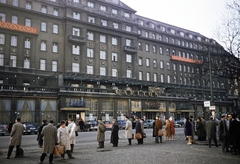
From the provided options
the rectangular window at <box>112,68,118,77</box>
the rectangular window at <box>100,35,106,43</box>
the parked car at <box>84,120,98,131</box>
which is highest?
the rectangular window at <box>100,35,106,43</box>

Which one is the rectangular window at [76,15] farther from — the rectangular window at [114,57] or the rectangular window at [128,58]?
the rectangular window at [128,58]

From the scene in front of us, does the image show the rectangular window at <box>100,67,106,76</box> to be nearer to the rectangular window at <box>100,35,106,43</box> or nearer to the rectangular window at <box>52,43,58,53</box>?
the rectangular window at <box>100,35,106,43</box>

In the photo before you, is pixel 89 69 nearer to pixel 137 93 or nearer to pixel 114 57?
pixel 114 57

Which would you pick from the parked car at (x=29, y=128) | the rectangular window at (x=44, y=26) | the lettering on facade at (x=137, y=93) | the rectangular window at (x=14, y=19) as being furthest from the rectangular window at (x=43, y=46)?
the parked car at (x=29, y=128)

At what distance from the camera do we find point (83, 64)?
50.4 m

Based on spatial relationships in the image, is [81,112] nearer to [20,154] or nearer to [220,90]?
[20,154]

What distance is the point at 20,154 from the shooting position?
481 inches

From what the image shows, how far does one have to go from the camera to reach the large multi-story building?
1654 inches

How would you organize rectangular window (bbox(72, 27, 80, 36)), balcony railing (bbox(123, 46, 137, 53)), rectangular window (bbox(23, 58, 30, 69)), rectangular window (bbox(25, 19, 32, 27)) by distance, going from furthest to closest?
balcony railing (bbox(123, 46, 137, 53)), rectangular window (bbox(72, 27, 80, 36)), rectangular window (bbox(25, 19, 32, 27)), rectangular window (bbox(23, 58, 30, 69))

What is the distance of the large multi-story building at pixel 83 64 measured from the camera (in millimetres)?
42000

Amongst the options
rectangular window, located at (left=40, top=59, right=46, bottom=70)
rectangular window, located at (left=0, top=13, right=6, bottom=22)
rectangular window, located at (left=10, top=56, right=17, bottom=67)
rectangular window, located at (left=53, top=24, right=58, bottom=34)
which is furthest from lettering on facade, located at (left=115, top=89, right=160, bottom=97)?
rectangular window, located at (left=0, top=13, right=6, bottom=22)

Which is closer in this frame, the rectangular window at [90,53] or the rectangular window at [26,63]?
the rectangular window at [26,63]

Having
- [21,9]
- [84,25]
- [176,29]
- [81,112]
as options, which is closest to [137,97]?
[81,112]

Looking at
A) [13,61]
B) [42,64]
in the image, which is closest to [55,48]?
[42,64]
